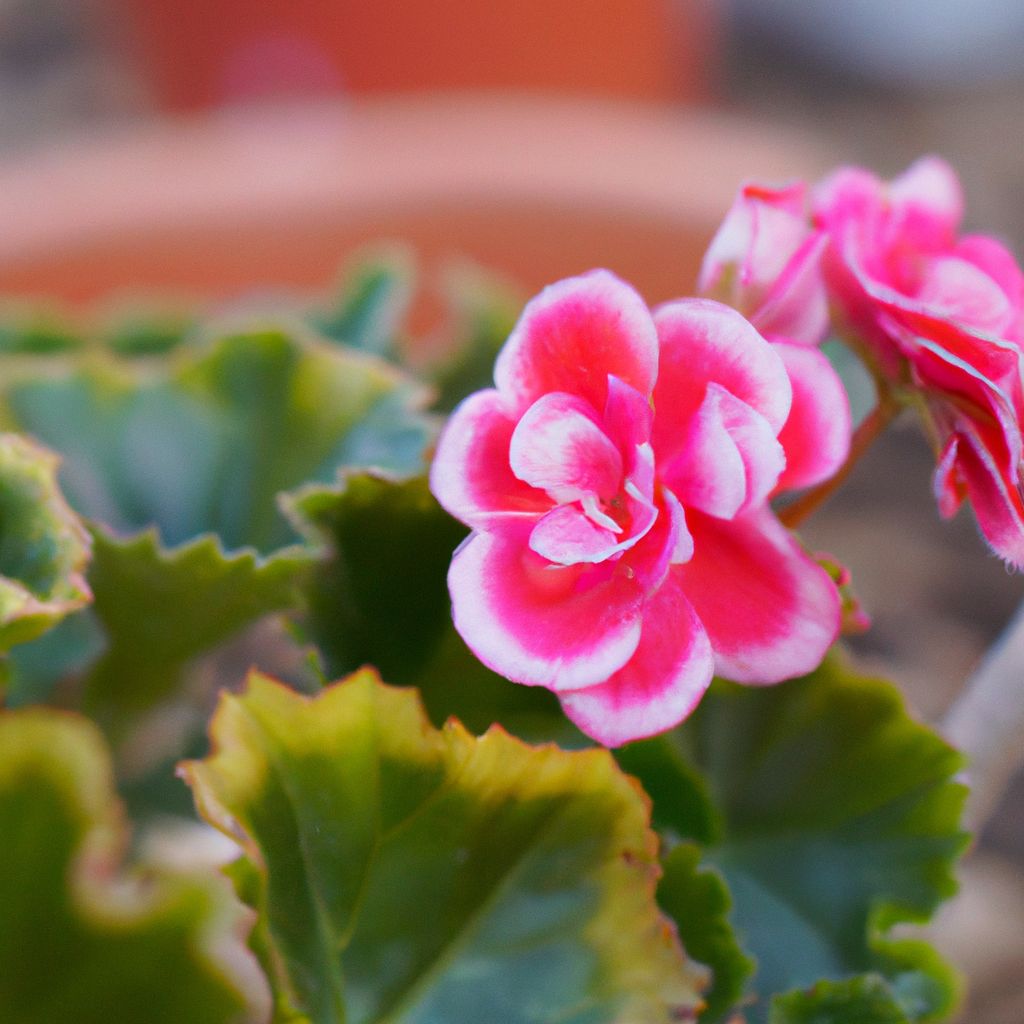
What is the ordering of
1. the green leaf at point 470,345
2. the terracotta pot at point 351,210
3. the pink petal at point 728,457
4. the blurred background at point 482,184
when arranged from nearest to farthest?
the pink petal at point 728,457, the green leaf at point 470,345, the blurred background at point 482,184, the terracotta pot at point 351,210

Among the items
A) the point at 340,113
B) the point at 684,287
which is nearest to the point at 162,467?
the point at 684,287

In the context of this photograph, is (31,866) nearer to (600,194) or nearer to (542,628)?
(542,628)

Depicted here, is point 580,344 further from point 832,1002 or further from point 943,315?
point 832,1002

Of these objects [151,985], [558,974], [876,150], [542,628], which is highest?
[542,628]

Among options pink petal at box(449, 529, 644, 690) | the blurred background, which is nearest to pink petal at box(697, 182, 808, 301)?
pink petal at box(449, 529, 644, 690)

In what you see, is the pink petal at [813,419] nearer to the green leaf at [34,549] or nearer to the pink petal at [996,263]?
the pink petal at [996,263]

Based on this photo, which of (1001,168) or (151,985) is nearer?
(151,985)

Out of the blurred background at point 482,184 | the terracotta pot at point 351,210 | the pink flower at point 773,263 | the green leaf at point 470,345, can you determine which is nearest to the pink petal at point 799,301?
the pink flower at point 773,263
